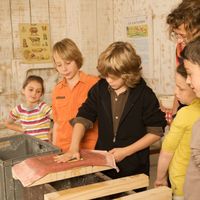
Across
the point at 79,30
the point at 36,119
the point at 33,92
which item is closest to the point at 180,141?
the point at 36,119

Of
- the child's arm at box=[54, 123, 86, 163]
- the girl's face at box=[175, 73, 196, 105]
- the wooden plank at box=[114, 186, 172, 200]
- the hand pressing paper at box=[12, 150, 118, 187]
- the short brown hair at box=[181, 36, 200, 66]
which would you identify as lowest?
Result: the wooden plank at box=[114, 186, 172, 200]

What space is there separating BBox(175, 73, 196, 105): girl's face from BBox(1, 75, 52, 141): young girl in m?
1.27

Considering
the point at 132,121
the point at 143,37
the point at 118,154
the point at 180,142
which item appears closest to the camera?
the point at 180,142

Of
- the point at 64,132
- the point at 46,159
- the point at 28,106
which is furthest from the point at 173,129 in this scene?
the point at 28,106

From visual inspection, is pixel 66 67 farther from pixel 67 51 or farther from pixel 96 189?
pixel 96 189

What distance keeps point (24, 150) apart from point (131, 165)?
2.25 feet

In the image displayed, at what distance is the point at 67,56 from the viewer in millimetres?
1894

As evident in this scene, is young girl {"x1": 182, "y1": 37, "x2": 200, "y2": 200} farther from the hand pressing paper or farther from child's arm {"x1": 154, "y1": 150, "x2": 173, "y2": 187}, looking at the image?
the hand pressing paper

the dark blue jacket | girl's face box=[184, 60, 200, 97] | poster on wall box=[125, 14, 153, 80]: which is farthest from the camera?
poster on wall box=[125, 14, 153, 80]

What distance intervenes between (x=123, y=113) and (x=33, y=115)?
1.01 metres

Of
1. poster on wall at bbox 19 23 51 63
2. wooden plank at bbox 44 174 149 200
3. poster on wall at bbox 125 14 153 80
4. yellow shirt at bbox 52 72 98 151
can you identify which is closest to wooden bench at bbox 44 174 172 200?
wooden plank at bbox 44 174 149 200

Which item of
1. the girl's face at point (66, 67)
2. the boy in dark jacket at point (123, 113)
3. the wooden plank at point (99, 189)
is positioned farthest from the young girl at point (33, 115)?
the wooden plank at point (99, 189)

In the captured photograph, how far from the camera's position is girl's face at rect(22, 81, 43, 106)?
2.48 m

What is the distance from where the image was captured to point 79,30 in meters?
3.64
